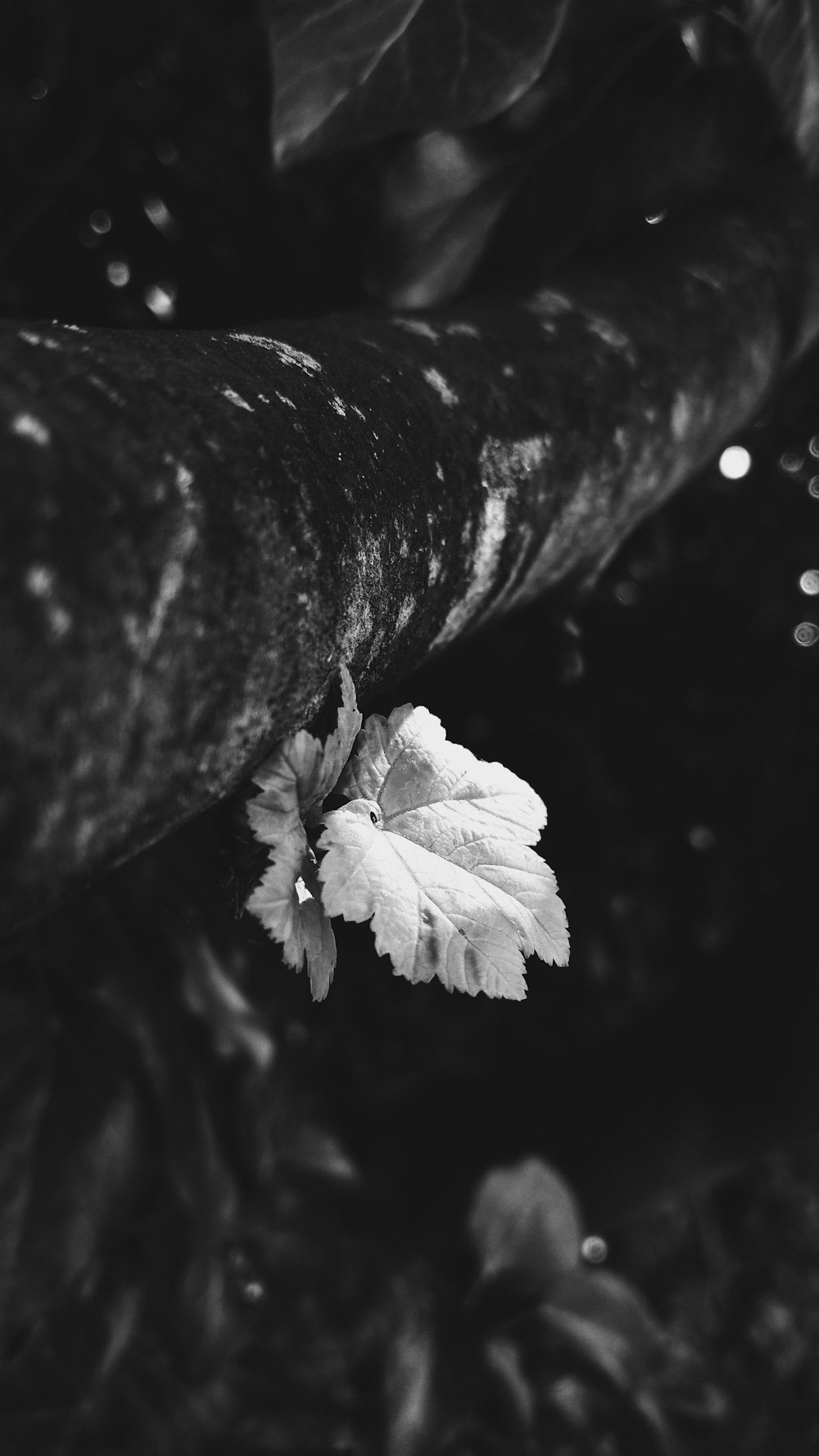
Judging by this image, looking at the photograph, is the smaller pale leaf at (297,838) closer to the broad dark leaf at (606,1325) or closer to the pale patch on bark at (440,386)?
the pale patch on bark at (440,386)

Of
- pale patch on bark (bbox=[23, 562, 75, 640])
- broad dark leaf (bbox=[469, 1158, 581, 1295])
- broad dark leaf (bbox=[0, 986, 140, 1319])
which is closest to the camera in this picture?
pale patch on bark (bbox=[23, 562, 75, 640])

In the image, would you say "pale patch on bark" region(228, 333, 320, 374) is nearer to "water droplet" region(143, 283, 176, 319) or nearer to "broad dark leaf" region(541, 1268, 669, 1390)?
"water droplet" region(143, 283, 176, 319)

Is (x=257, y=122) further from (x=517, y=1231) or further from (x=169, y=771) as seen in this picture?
(x=517, y=1231)

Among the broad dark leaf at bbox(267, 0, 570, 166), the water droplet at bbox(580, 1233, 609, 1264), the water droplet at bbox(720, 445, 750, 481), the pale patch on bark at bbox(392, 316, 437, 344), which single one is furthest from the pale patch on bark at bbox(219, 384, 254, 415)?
the water droplet at bbox(580, 1233, 609, 1264)

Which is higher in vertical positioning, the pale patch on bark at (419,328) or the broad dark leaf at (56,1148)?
the pale patch on bark at (419,328)

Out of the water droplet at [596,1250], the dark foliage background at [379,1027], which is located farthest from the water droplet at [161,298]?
the water droplet at [596,1250]

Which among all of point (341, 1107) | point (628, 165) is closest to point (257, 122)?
point (628, 165)
